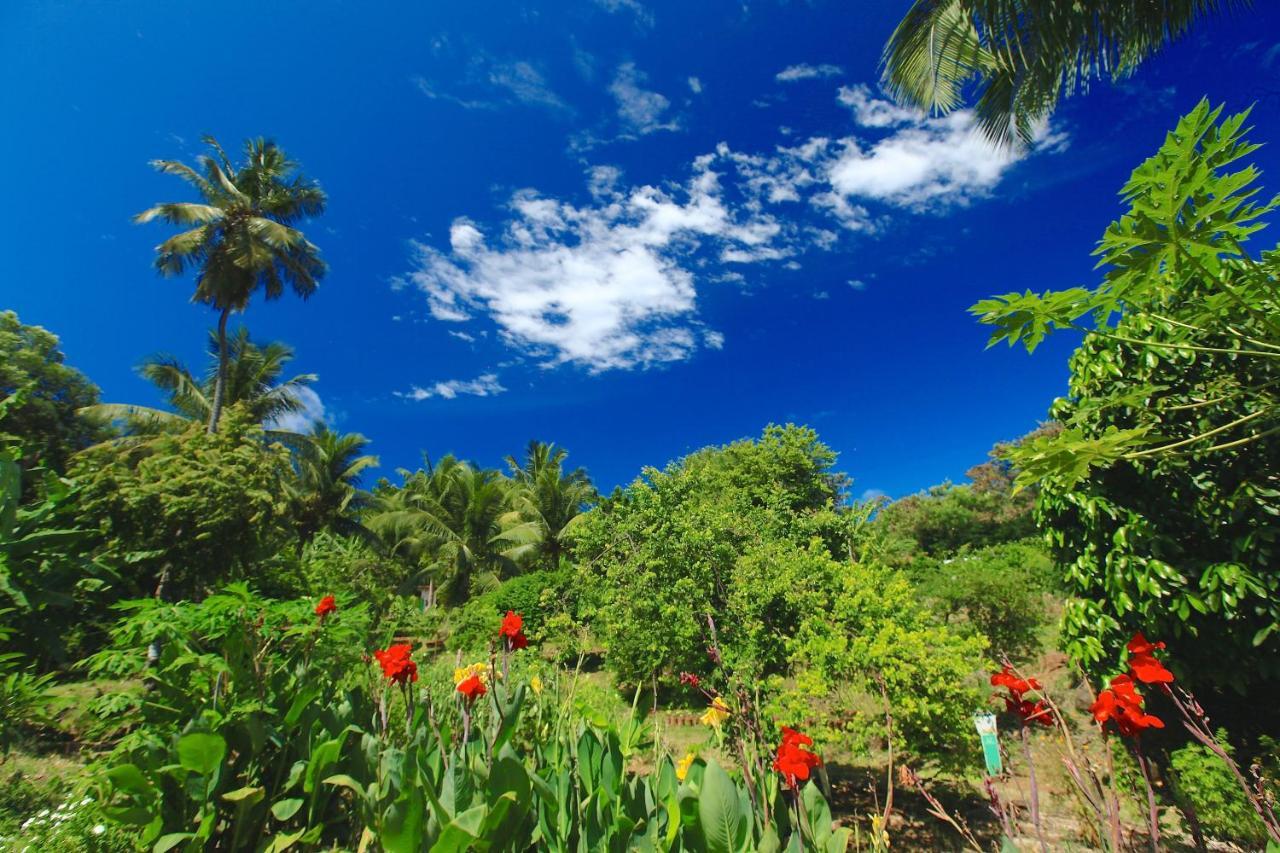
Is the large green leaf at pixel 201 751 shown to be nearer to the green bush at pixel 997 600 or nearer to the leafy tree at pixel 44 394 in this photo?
the green bush at pixel 997 600

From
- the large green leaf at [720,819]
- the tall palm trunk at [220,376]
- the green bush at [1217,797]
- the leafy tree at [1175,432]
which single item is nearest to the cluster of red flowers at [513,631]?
the large green leaf at [720,819]

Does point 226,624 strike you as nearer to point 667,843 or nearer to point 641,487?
point 667,843

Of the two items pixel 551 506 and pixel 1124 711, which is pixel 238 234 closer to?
pixel 551 506

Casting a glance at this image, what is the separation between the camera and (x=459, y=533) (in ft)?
72.5

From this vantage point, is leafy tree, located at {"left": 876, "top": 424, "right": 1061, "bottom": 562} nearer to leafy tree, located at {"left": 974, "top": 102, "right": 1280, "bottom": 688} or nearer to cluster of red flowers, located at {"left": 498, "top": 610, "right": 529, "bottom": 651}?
leafy tree, located at {"left": 974, "top": 102, "right": 1280, "bottom": 688}

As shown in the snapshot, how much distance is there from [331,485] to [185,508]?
42.5 ft

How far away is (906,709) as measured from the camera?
5.19 m

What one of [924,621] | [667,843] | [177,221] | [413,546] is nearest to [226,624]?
[667,843]

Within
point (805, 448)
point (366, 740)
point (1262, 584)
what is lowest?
point (366, 740)

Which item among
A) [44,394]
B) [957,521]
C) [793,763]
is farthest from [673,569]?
[957,521]

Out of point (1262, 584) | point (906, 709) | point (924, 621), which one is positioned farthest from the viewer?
point (924, 621)

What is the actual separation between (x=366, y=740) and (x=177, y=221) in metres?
16.0

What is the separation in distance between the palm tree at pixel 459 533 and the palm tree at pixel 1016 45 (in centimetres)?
1882

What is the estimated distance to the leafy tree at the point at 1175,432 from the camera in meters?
2.91
